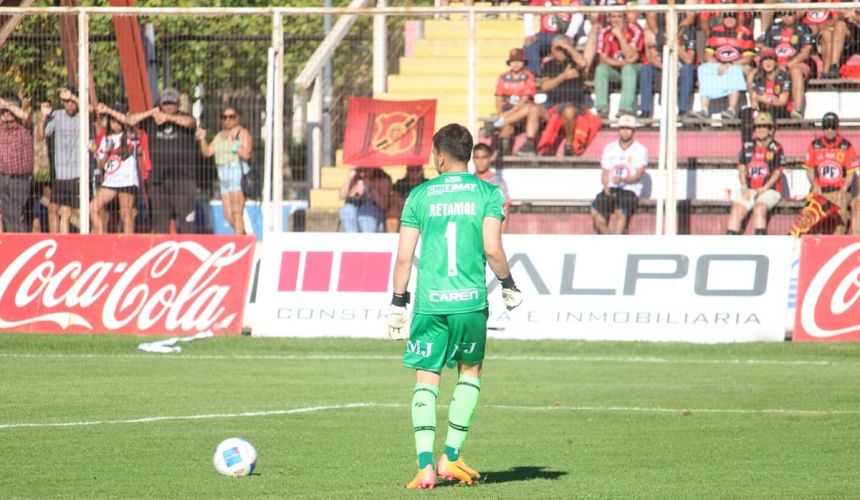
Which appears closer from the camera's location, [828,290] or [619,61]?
[828,290]

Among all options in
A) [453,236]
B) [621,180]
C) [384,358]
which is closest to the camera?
[453,236]

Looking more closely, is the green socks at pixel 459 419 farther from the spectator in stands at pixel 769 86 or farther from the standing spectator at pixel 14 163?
the spectator in stands at pixel 769 86

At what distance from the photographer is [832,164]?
20031mm

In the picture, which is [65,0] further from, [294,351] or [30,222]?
[294,351]

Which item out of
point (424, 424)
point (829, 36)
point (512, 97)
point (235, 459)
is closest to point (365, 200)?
point (512, 97)

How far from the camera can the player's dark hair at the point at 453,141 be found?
8.45 meters

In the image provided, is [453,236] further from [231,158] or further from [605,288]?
[231,158]

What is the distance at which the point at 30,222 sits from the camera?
64.6 ft

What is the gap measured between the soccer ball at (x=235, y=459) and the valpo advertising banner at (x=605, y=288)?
30.9 ft

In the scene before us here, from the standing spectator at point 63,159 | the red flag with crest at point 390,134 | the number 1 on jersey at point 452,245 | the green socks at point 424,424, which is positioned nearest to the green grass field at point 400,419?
the green socks at point 424,424

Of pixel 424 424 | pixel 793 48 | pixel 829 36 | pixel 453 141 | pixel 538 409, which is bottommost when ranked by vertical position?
pixel 538 409

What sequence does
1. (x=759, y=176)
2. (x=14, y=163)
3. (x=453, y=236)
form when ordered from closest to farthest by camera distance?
(x=453, y=236), (x=14, y=163), (x=759, y=176)

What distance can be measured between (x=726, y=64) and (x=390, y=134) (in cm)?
493

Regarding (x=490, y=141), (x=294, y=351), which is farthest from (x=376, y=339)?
(x=490, y=141)
